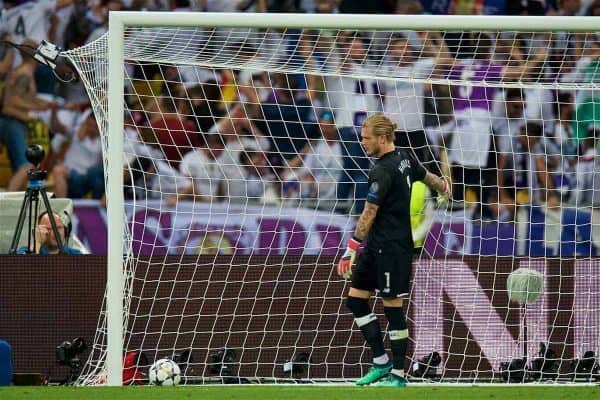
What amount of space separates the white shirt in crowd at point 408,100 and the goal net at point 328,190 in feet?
0.11

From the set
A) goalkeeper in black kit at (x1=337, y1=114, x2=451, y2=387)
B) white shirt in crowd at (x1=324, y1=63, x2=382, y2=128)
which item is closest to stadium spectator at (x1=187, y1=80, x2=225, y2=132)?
white shirt in crowd at (x1=324, y1=63, x2=382, y2=128)

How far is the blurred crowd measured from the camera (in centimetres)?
1259

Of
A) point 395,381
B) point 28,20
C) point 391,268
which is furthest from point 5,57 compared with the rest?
point 395,381

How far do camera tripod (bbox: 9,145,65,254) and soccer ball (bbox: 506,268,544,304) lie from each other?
12.5 feet

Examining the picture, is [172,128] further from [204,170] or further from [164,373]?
[164,373]

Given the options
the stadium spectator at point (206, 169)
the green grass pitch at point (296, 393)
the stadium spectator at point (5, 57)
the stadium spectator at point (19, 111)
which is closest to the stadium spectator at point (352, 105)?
the stadium spectator at point (206, 169)

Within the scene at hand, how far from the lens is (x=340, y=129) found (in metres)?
12.9

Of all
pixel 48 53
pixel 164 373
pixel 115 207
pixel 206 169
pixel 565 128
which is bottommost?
pixel 164 373

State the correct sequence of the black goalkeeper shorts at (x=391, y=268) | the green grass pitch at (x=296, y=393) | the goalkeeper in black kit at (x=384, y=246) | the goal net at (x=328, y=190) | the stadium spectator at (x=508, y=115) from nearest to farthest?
the green grass pitch at (x=296, y=393) → the goalkeeper in black kit at (x=384, y=246) → the black goalkeeper shorts at (x=391, y=268) → the goal net at (x=328, y=190) → the stadium spectator at (x=508, y=115)

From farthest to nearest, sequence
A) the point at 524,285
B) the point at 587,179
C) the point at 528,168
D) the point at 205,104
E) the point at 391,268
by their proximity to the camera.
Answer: the point at 205,104
the point at 528,168
the point at 587,179
the point at 524,285
the point at 391,268

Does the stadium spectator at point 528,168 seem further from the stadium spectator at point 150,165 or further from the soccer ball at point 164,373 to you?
the soccer ball at point 164,373

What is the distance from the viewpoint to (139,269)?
1136 cm

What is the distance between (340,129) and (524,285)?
→ 2.64m

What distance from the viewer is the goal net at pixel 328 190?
11102mm
